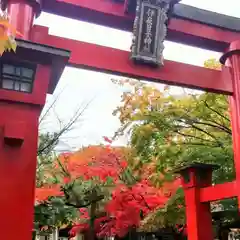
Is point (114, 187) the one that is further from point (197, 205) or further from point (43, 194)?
point (197, 205)

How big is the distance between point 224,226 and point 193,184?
372 cm

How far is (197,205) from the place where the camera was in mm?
7770

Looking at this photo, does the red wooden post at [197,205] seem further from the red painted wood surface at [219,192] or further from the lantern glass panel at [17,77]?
the lantern glass panel at [17,77]

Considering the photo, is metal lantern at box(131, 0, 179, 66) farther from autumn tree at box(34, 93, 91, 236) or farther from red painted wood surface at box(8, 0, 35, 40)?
autumn tree at box(34, 93, 91, 236)

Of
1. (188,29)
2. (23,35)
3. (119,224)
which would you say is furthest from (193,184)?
(119,224)

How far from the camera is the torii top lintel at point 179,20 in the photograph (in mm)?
6414

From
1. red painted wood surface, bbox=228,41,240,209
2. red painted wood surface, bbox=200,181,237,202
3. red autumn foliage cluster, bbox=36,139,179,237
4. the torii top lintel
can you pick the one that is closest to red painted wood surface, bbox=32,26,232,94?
red painted wood surface, bbox=228,41,240,209

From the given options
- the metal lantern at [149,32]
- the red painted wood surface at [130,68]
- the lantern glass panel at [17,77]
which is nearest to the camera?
the lantern glass panel at [17,77]

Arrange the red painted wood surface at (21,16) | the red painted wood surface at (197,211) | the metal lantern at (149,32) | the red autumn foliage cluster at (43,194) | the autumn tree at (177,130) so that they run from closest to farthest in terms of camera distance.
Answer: the red painted wood surface at (21,16) < the metal lantern at (149,32) < the red painted wood surface at (197,211) < the autumn tree at (177,130) < the red autumn foliage cluster at (43,194)

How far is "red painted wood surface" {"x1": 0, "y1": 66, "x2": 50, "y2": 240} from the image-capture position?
172 inches

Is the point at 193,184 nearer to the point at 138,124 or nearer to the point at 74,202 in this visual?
the point at 138,124

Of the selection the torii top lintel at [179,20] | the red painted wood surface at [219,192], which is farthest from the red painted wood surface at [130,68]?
the red painted wood surface at [219,192]

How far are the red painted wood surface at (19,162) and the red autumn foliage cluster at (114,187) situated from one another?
6758mm

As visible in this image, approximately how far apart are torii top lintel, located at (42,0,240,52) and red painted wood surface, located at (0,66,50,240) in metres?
1.93
